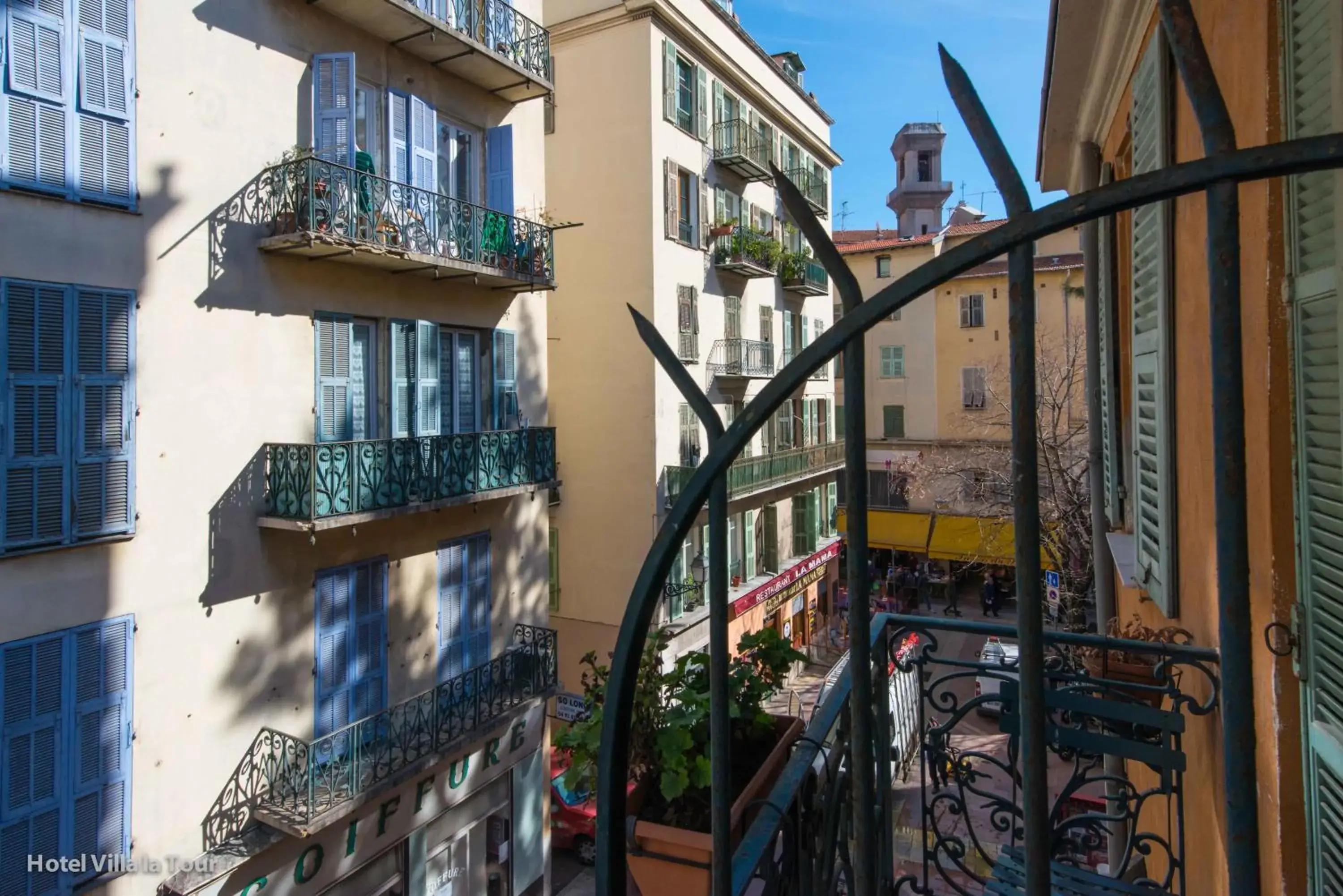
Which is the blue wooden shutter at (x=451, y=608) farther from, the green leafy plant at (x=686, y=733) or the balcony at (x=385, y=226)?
the green leafy plant at (x=686, y=733)

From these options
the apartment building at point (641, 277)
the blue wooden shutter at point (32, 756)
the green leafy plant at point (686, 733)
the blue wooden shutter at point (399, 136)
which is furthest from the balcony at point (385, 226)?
the green leafy plant at point (686, 733)

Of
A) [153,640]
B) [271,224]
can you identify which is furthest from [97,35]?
[153,640]

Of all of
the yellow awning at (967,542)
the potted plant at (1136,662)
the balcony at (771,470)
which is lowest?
the yellow awning at (967,542)

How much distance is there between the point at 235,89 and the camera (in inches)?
318

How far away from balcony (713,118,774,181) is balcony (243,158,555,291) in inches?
365

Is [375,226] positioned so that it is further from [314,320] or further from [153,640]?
[153,640]

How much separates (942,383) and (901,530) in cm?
555

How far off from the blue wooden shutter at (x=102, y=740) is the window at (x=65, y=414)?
889mm

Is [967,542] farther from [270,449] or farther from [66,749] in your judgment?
[66,749]

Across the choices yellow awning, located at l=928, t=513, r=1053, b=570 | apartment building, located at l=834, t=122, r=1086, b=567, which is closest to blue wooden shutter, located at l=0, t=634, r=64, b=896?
yellow awning, located at l=928, t=513, r=1053, b=570

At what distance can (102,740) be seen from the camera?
6.88m

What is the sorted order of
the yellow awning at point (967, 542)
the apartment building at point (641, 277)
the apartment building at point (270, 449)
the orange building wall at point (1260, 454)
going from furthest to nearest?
1. the yellow awning at point (967, 542)
2. the apartment building at point (641, 277)
3. the apartment building at point (270, 449)
4. the orange building wall at point (1260, 454)

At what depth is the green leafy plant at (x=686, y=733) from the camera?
11.6 ft

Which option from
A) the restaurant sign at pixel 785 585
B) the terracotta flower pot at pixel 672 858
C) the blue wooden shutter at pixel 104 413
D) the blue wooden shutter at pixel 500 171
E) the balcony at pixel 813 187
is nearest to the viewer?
the terracotta flower pot at pixel 672 858
